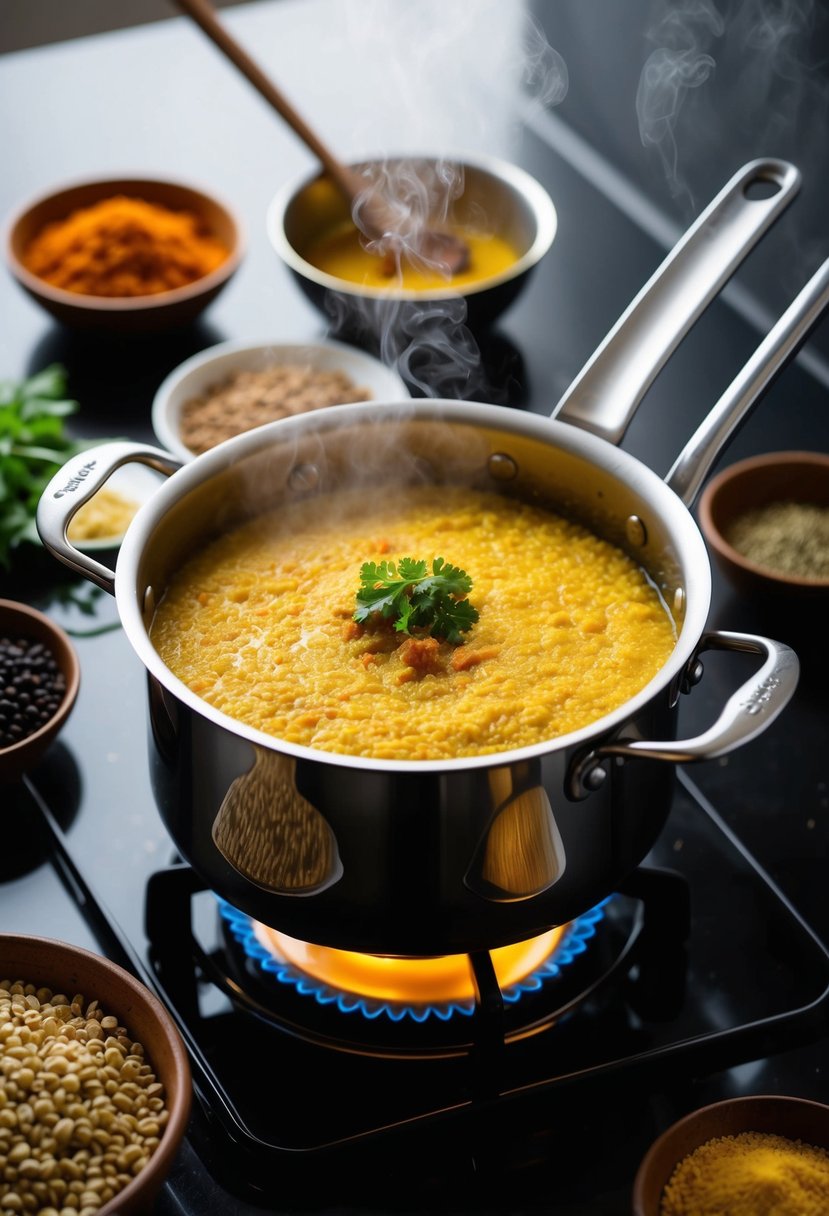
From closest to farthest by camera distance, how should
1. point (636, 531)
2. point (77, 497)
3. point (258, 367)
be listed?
point (77, 497), point (636, 531), point (258, 367)

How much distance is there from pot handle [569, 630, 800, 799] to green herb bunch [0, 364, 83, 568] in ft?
3.52

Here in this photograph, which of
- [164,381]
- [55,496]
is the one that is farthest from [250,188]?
[55,496]

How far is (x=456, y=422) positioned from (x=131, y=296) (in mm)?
1025

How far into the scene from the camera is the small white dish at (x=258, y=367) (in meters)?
2.18

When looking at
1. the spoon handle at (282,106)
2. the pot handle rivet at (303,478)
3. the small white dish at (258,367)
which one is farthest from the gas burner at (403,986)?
the spoon handle at (282,106)

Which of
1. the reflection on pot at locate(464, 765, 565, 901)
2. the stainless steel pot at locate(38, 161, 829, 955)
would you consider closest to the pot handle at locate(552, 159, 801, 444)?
the stainless steel pot at locate(38, 161, 829, 955)

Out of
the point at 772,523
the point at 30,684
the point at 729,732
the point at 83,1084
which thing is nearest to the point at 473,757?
the point at 729,732

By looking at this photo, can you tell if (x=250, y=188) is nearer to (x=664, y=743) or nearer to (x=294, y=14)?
(x=294, y=14)

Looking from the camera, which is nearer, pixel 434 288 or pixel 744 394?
pixel 744 394

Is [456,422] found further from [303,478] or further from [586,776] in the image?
[586,776]

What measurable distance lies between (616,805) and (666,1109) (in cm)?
34

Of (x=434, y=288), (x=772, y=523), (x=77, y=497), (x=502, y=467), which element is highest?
(x=77, y=497)

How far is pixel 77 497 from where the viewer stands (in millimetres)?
1400

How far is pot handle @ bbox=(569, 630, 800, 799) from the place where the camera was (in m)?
1.12
